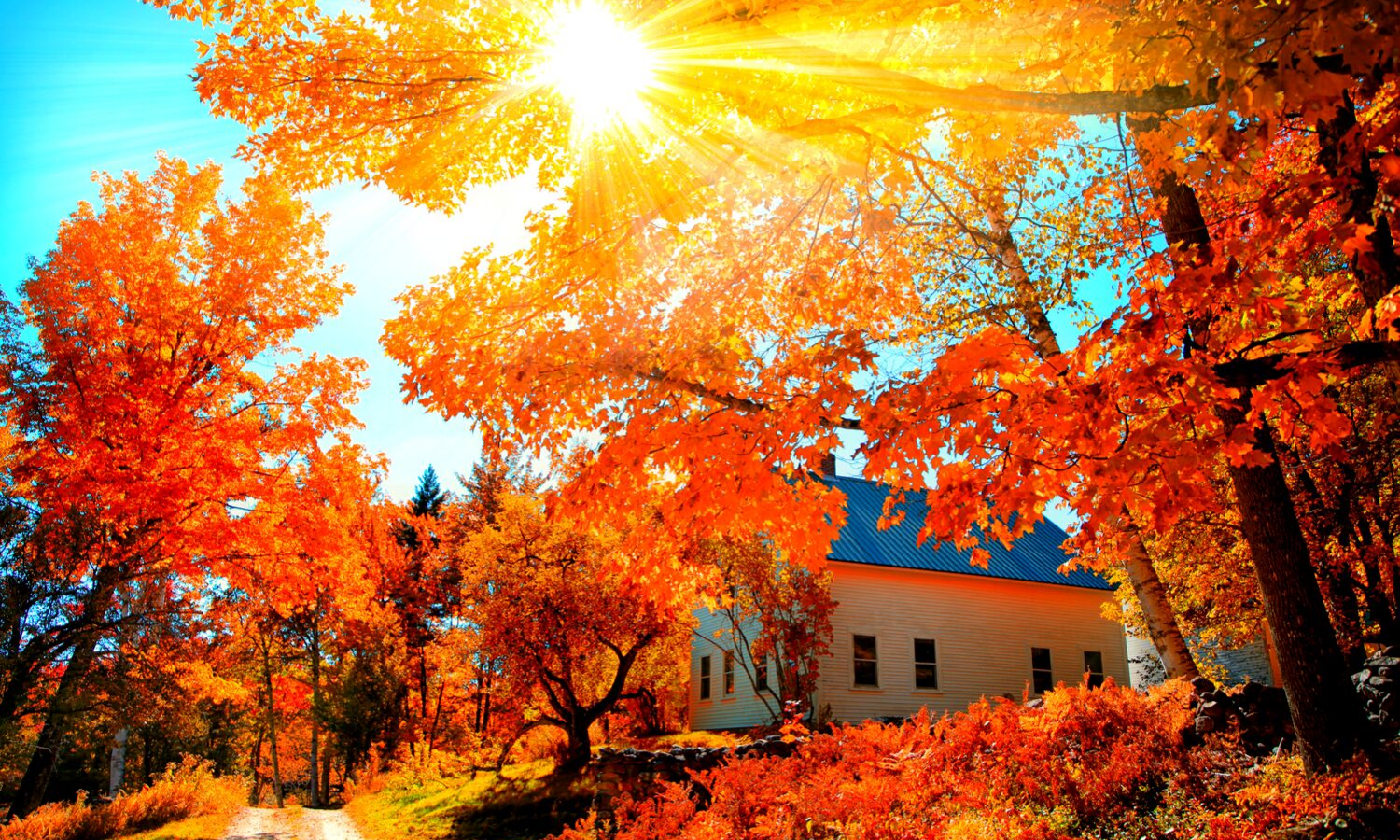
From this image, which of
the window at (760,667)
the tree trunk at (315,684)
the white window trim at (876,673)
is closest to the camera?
the window at (760,667)

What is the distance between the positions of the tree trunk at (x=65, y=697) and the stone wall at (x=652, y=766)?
854 centimetres

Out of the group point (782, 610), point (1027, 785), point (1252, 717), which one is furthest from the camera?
point (782, 610)

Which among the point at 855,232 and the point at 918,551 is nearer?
the point at 855,232

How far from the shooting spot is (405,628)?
1215 inches

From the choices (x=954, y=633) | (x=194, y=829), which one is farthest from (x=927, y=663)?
(x=194, y=829)

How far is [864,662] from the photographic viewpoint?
71.9ft

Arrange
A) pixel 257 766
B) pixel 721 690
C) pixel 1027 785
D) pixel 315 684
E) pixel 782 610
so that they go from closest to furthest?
pixel 1027 785 < pixel 782 610 < pixel 721 690 < pixel 315 684 < pixel 257 766

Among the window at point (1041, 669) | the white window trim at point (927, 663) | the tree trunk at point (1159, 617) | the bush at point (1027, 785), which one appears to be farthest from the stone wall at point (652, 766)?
the window at point (1041, 669)

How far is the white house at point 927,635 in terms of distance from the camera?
21891 millimetres

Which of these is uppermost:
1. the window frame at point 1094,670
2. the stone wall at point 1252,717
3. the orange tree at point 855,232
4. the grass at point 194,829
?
the orange tree at point 855,232

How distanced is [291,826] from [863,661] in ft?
47.4

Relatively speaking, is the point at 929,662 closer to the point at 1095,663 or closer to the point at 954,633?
the point at 954,633

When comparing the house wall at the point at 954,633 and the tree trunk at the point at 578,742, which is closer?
the tree trunk at the point at 578,742

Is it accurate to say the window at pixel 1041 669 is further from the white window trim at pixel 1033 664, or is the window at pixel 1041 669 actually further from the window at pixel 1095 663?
the window at pixel 1095 663
